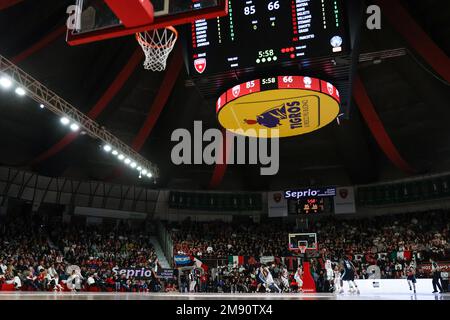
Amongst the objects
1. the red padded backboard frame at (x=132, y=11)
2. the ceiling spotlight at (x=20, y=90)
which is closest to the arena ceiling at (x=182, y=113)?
the ceiling spotlight at (x=20, y=90)

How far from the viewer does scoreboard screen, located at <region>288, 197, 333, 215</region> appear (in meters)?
29.8

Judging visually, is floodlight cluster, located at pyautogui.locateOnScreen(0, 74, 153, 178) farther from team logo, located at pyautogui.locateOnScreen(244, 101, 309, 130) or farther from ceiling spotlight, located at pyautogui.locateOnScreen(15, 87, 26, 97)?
team logo, located at pyautogui.locateOnScreen(244, 101, 309, 130)

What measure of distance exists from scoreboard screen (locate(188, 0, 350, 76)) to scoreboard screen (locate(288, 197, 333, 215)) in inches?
785

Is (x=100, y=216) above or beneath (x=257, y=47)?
beneath

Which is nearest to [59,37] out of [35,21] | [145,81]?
[35,21]

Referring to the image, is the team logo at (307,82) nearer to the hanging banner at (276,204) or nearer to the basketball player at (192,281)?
the basketball player at (192,281)

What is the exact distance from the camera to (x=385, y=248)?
29297mm

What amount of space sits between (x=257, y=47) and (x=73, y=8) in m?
5.16

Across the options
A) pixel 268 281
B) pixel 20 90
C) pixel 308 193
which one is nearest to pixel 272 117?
pixel 268 281

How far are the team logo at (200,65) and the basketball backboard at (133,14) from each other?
4.12m

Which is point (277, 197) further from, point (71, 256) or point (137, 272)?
point (71, 256)

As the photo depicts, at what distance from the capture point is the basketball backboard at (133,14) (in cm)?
783

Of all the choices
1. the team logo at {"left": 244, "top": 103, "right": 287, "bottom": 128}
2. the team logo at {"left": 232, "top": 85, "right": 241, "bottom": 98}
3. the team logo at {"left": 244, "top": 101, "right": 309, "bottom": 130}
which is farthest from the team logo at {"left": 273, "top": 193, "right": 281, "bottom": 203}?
the team logo at {"left": 232, "top": 85, "right": 241, "bottom": 98}
